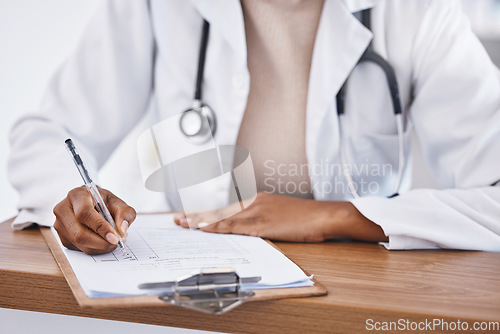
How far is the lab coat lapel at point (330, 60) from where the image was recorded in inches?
36.9

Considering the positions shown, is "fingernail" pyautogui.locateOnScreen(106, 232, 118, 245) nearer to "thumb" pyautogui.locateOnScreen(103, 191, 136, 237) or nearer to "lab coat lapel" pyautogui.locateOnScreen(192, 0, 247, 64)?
"thumb" pyautogui.locateOnScreen(103, 191, 136, 237)

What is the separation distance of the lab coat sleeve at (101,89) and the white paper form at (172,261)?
314 mm

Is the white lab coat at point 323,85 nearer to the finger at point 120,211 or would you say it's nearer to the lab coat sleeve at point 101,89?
the lab coat sleeve at point 101,89

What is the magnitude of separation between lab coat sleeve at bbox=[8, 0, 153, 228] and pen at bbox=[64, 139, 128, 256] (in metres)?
0.32

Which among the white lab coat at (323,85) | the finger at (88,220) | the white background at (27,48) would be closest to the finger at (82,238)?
the finger at (88,220)

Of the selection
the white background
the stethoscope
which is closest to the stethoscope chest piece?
the stethoscope

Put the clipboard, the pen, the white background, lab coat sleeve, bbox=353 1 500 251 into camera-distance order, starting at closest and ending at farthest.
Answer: the clipboard
the pen
lab coat sleeve, bbox=353 1 500 251
the white background

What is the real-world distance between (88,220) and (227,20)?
21.1 inches

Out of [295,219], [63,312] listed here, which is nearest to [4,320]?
[63,312]

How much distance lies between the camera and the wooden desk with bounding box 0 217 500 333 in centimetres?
45

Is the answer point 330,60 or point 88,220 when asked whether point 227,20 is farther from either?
point 88,220

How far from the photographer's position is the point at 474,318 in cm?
44

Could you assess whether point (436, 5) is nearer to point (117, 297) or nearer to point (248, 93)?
point (248, 93)

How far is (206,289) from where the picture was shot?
436mm
